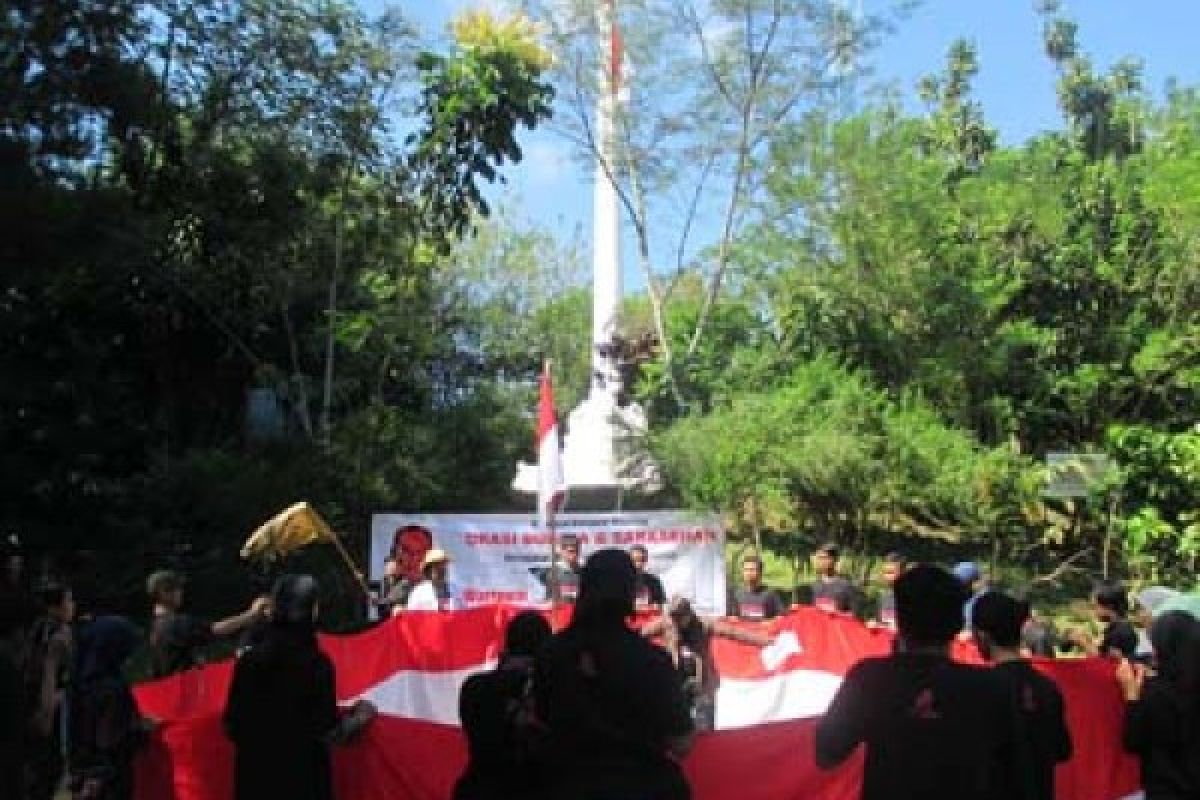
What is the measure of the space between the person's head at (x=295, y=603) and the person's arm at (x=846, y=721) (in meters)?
2.37

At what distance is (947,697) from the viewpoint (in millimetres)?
4117

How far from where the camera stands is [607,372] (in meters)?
26.3

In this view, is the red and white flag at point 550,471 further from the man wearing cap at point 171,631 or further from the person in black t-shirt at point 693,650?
the man wearing cap at point 171,631

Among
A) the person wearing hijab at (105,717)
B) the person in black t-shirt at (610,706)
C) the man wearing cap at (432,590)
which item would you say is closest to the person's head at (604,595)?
the person in black t-shirt at (610,706)

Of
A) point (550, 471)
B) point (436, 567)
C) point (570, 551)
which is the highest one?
point (550, 471)

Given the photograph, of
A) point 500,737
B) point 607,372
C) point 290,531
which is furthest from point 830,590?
point 607,372

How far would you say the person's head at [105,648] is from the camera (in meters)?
7.37

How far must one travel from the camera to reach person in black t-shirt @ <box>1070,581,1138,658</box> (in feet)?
23.5

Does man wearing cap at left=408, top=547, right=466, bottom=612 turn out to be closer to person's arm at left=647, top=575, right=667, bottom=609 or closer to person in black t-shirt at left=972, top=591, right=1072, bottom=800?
person's arm at left=647, top=575, right=667, bottom=609

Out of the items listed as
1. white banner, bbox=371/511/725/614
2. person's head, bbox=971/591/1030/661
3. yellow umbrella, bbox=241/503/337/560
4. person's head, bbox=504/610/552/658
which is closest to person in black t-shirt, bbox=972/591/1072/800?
person's head, bbox=971/591/1030/661

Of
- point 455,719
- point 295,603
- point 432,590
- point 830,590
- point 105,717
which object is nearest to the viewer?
point 295,603

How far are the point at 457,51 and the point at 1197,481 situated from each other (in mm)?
11195

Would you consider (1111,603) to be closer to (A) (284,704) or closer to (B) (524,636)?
(B) (524,636)

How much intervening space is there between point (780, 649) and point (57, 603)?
17.2 feet
